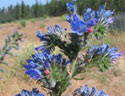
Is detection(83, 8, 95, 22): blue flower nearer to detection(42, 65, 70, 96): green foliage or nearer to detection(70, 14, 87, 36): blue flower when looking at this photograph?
detection(70, 14, 87, 36): blue flower

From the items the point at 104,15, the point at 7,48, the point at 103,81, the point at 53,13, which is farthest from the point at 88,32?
the point at 53,13

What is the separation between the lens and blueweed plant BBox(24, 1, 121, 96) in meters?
1.41

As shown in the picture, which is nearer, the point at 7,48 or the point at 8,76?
the point at 7,48

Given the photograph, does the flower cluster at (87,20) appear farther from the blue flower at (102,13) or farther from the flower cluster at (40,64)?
the flower cluster at (40,64)

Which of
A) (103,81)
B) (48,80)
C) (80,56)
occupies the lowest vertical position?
(103,81)

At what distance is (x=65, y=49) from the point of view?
1.56m

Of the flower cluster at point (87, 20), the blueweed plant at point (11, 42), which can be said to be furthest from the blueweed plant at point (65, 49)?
the blueweed plant at point (11, 42)

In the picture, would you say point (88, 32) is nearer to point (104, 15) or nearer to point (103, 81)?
point (104, 15)

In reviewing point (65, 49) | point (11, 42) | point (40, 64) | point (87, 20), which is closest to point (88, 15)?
point (87, 20)

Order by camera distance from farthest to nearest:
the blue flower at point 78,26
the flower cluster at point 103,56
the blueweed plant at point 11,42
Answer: the blueweed plant at point 11,42
the flower cluster at point 103,56
the blue flower at point 78,26

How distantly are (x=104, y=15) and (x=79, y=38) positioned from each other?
0.78 feet

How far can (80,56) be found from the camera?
1596 millimetres

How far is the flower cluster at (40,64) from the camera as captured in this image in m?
1.40

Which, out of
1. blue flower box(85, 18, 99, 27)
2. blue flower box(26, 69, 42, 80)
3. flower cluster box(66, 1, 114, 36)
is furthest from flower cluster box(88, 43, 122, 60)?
blue flower box(26, 69, 42, 80)
